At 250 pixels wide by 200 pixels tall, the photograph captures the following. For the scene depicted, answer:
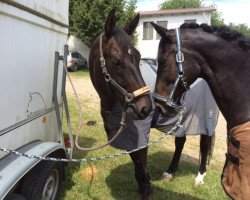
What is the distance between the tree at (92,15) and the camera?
2202 centimetres

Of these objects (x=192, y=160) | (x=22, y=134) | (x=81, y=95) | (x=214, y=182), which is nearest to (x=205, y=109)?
(x=214, y=182)

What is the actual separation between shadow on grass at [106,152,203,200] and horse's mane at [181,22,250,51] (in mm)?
2551

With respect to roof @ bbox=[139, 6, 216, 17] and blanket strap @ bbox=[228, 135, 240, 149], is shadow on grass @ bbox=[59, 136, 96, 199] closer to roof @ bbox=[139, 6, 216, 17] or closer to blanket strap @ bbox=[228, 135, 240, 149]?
blanket strap @ bbox=[228, 135, 240, 149]

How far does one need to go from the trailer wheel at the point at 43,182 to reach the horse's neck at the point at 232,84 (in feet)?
6.39

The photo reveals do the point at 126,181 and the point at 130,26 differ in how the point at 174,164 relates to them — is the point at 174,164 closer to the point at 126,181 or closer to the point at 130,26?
the point at 126,181

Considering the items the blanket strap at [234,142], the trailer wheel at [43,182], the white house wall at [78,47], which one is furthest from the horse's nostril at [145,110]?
the white house wall at [78,47]

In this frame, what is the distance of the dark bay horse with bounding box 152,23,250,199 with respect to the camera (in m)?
2.53

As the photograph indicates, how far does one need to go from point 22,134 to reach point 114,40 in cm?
133

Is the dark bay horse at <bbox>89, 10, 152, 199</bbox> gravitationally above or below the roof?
below

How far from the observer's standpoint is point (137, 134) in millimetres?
3777

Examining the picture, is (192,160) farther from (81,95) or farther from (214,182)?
(81,95)

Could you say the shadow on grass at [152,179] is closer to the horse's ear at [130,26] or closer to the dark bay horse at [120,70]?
the dark bay horse at [120,70]

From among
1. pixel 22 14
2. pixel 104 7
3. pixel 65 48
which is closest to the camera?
pixel 22 14

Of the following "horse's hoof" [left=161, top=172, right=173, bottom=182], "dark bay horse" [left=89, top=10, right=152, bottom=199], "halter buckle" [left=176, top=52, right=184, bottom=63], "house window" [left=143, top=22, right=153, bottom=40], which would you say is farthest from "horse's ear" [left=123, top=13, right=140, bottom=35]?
"house window" [left=143, top=22, right=153, bottom=40]
